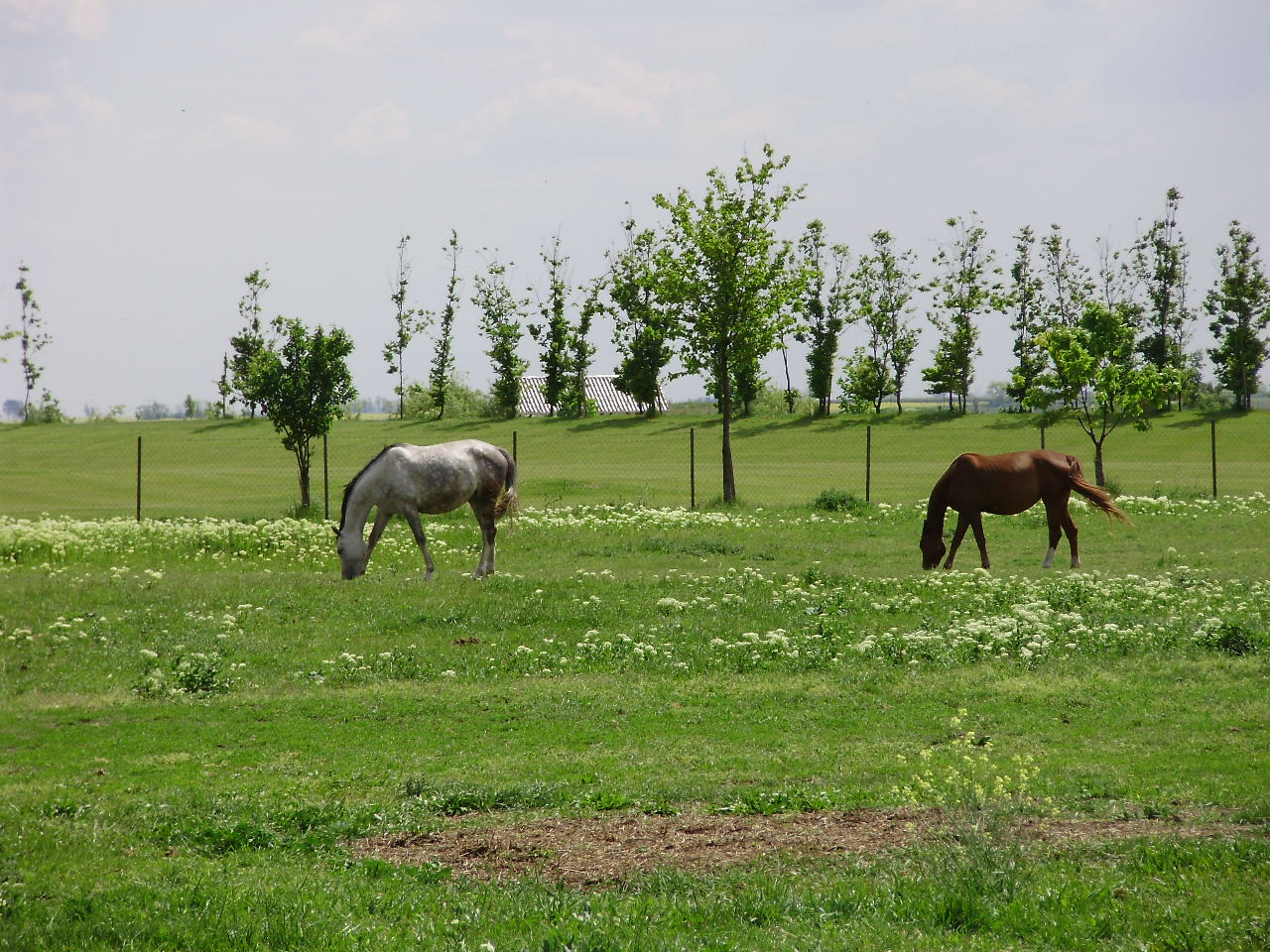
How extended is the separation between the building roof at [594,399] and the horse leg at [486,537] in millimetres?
74968

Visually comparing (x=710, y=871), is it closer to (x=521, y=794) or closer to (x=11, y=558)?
(x=521, y=794)

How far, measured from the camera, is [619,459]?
203 ft

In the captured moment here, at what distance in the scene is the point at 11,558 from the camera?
2247 cm

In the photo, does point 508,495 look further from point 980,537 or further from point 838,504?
point 838,504

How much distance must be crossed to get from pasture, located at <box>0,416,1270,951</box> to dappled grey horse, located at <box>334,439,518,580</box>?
2.58 ft

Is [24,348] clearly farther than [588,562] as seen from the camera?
Yes

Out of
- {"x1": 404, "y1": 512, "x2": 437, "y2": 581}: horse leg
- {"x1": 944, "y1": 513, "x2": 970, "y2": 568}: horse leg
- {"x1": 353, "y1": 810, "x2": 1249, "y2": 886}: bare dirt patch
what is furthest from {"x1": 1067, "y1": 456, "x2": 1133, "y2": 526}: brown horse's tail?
{"x1": 353, "y1": 810, "x2": 1249, "y2": 886}: bare dirt patch

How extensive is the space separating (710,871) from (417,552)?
1754 cm

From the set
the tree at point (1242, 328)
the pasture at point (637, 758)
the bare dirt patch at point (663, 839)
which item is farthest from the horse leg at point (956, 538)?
the tree at point (1242, 328)

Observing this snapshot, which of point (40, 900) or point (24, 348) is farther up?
point (24, 348)

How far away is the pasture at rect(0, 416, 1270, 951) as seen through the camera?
651 cm

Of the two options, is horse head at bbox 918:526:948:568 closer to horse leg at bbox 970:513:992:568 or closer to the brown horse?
the brown horse

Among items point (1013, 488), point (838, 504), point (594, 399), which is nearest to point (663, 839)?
point (1013, 488)

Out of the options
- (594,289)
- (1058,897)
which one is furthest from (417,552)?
(594,289)
